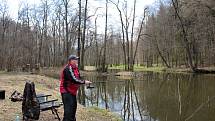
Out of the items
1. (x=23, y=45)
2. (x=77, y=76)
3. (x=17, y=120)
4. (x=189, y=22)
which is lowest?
(x=17, y=120)

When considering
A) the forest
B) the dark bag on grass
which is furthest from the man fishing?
the forest

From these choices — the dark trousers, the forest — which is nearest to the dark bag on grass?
the dark trousers

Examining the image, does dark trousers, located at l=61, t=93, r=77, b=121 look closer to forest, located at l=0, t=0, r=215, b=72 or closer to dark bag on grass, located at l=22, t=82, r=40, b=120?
dark bag on grass, located at l=22, t=82, r=40, b=120

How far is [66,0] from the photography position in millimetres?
48156

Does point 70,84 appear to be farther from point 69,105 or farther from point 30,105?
point 30,105

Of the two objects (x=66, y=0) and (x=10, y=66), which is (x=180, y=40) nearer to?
(x=66, y=0)

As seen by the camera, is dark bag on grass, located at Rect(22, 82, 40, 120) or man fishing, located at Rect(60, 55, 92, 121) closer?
man fishing, located at Rect(60, 55, 92, 121)

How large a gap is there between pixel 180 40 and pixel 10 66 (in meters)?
31.0

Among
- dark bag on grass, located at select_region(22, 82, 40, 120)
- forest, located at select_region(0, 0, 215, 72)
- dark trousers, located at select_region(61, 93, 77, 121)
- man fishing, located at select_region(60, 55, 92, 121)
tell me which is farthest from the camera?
forest, located at select_region(0, 0, 215, 72)

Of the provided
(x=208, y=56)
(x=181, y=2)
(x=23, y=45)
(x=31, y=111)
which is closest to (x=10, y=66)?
(x=23, y=45)

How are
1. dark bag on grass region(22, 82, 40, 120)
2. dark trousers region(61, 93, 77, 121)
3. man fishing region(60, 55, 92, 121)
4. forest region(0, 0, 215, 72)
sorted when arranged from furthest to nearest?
forest region(0, 0, 215, 72), dark bag on grass region(22, 82, 40, 120), dark trousers region(61, 93, 77, 121), man fishing region(60, 55, 92, 121)

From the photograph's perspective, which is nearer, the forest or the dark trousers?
the dark trousers

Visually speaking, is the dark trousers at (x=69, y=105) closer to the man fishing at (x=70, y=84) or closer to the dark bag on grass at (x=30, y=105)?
the man fishing at (x=70, y=84)

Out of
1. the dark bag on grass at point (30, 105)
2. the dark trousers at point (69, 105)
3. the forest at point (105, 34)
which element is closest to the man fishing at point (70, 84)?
the dark trousers at point (69, 105)
